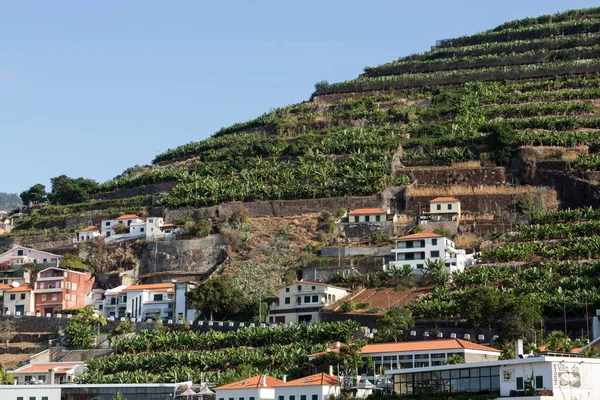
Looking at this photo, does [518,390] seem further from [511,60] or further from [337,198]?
[511,60]

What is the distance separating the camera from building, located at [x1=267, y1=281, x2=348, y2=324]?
82.2 metres

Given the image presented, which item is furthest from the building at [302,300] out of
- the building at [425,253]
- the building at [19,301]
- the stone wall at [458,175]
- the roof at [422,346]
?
the building at [19,301]

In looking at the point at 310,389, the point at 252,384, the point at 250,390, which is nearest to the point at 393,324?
the point at 252,384

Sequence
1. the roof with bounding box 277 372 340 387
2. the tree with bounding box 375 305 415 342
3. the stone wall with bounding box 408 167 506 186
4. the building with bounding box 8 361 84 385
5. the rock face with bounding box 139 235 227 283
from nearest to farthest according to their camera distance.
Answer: the roof with bounding box 277 372 340 387 → the tree with bounding box 375 305 415 342 → the building with bounding box 8 361 84 385 → the rock face with bounding box 139 235 227 283 → the stone wall with bounding box 408 167 506 186

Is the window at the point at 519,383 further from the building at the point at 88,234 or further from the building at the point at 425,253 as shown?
the building at the point at 88,234

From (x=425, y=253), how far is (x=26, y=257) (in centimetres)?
3649

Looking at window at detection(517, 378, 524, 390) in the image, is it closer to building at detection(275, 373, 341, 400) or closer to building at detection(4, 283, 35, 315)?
building at detection(275, 373, 341, 400)

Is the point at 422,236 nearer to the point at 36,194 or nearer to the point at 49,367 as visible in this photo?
the point at 49,367

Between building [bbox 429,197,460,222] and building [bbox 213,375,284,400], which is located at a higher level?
building [bbox 429,197,460,222]

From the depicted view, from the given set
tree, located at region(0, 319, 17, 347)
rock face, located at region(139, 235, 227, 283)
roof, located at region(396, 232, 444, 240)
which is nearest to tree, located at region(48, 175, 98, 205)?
rock face, located at region(139, 235, 227, 283)

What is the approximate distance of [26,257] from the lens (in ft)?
334

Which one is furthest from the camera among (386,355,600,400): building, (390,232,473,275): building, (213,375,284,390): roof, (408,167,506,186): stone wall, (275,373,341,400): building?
(408,167,506,186): stone wall

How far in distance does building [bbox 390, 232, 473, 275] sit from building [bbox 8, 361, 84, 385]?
23.9 m

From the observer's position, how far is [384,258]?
87.4 meters
